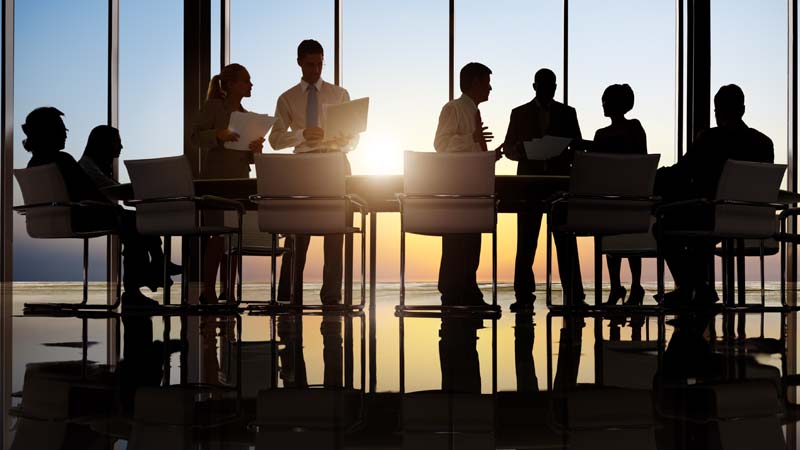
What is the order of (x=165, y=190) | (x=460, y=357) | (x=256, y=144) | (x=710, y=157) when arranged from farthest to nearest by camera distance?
1. (x=256, y=144)
2. (x=710, y=157)
3. (x=165, y=190)
4. (x=460, y=357)

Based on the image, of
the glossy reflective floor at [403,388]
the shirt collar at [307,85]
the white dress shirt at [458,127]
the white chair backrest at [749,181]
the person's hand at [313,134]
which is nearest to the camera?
the glossy reflective floor at [403,388]

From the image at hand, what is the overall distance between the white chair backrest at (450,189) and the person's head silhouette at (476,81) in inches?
31.7

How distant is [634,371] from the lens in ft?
8.67

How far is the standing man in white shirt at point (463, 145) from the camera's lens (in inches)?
221

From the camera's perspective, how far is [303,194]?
496 cm

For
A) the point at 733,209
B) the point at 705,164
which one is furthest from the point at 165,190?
the point at 733,209

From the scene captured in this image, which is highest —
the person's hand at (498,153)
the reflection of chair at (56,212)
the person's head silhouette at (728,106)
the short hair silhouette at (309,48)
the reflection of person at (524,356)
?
the short hair silhouette at (309,48)

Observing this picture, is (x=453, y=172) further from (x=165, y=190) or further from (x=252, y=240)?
(x=252, y=240)

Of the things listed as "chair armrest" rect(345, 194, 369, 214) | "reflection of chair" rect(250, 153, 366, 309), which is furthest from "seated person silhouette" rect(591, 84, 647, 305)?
"reflection of chair" rect(250, 153, 366, 309)

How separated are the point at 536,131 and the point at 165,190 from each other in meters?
2.37

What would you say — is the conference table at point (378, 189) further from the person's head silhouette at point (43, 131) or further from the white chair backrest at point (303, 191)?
the person's head silhouette at point (43, 131)

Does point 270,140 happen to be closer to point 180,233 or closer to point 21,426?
point 180,233

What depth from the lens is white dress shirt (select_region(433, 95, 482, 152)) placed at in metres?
5.65

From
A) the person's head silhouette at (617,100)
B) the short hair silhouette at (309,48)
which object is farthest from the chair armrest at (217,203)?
the person's head silhouette at (617,100)
